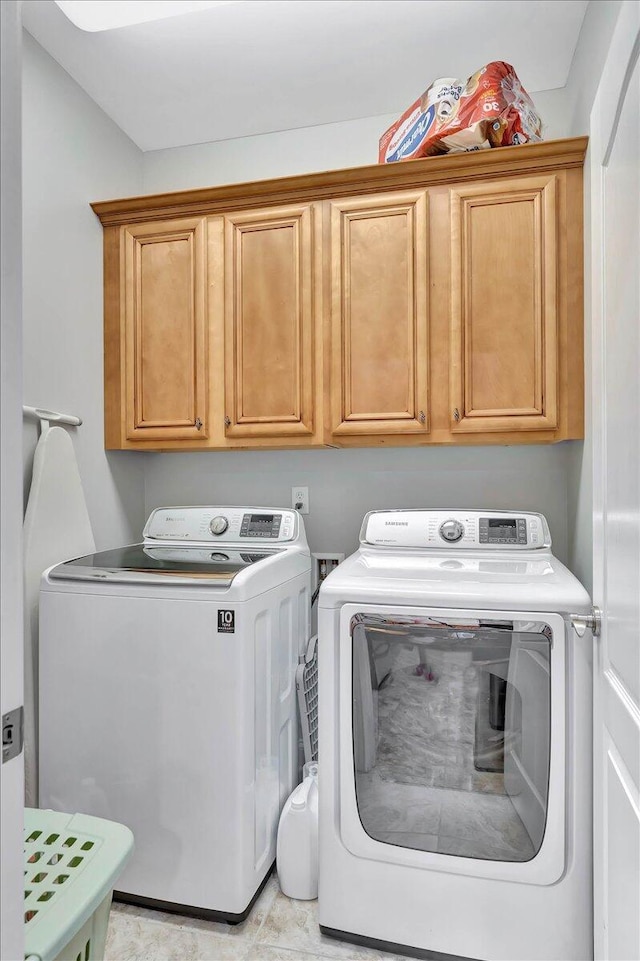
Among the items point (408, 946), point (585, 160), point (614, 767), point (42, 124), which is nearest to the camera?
point (614, 767)

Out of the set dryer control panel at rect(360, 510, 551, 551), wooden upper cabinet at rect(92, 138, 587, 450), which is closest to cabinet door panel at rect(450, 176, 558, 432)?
wooden upper cabinet at rect(92, 138, 587, 450)

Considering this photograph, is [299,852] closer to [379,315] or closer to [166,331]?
[379,315]

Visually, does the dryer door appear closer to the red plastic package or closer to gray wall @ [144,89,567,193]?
the red plastic package

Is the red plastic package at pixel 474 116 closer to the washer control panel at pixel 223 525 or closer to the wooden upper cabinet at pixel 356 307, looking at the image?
the wooden upper cabinet at pixel 356 307

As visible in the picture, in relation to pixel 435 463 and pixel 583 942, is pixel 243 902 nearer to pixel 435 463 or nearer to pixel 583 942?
pixel 583 942

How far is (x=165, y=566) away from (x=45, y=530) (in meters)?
0.43

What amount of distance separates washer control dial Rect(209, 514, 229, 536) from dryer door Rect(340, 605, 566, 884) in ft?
2.64

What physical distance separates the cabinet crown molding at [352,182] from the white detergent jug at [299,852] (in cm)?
201

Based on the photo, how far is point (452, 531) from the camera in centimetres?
196

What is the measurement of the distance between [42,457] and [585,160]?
6.36 feet

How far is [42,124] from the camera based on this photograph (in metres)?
1.95

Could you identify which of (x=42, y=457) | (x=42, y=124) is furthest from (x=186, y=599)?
(x=42, y=124)

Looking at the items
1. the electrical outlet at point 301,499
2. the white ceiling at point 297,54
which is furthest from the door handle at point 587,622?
the white ceiling at point 297,54

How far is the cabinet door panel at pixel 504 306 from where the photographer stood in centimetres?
188
